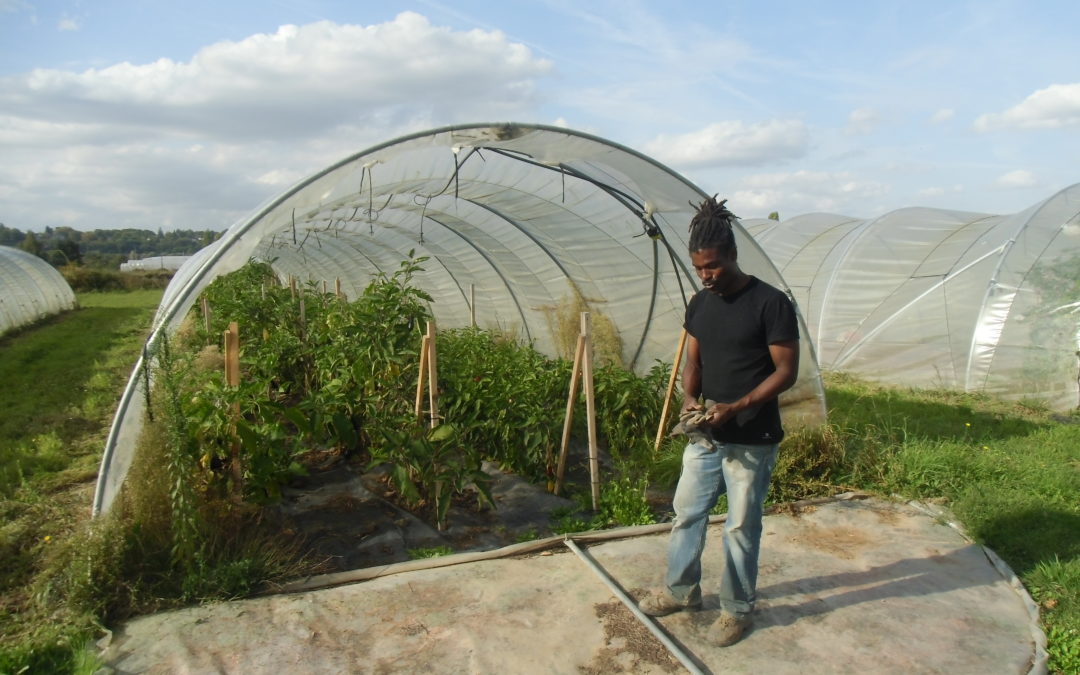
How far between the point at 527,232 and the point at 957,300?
18.1 ft

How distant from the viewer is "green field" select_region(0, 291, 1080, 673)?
3365 millimetres

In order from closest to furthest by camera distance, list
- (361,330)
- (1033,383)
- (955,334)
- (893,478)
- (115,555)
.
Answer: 1. (115,555)
2. (893,478)
3. (361,330)
4. (1033,383)
5. (955,334)

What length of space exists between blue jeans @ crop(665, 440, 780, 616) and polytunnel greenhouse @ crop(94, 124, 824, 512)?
2630 mm

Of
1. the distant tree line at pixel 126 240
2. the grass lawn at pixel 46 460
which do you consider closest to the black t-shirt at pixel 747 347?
the grass lawn at pixel 46 460

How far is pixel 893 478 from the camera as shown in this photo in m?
5.31

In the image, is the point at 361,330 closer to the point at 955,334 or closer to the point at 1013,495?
the point at 1013,495

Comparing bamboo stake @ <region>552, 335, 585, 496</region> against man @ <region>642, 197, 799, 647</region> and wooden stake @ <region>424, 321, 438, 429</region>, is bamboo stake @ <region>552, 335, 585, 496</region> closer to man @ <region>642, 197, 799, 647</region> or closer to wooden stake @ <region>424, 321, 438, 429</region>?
wooden stake @ <region>424, 321, 438, 429</region>

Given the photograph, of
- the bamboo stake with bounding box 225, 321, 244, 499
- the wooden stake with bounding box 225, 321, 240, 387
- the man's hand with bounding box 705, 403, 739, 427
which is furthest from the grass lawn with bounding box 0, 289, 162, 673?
the man's hand with bounding box 705, 403, 739, 427

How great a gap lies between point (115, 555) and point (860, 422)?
5.85 m

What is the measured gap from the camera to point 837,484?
536 cm

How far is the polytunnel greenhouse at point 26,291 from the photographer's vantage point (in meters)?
17.3

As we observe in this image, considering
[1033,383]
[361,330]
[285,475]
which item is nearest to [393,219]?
[361,330]

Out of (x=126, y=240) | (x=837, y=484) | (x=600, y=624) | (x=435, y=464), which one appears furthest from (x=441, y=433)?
(x=126, y=240)

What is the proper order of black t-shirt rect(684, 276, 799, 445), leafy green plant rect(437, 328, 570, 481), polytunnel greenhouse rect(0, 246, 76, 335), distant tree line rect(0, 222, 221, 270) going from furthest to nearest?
distant tree line rect(0, 222, 221, 270)
polytunnel greenhouse rect(0, 246, 76, 335)
leafy green plant rect(437, 328, 570, 481)
black t-shirt rect(684, 276, 799, 445)
